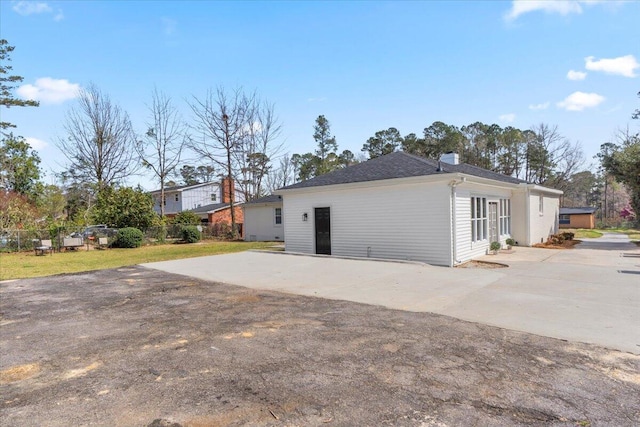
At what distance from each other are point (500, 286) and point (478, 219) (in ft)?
17.8

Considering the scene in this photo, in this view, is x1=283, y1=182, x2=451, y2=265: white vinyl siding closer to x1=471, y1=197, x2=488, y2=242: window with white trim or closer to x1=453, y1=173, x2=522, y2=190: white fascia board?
x1=453, y1=173, x2=522, y2=190: white fascia board

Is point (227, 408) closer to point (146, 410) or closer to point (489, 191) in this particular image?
point (146, 410)

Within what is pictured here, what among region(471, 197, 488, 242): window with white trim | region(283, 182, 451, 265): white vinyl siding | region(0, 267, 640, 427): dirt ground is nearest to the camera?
region(0, 267, 640, 427): dirt ground

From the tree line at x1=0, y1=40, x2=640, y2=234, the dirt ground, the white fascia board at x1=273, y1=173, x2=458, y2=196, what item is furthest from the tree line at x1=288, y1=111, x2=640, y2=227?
the dirt ground

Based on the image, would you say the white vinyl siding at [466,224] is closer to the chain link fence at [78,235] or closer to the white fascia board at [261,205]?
the white fascia board at [261,205]

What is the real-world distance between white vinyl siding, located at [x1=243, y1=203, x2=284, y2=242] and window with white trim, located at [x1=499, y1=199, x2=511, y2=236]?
13405 mm

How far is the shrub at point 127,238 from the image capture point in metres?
20.4

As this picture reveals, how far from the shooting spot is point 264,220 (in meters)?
24.3

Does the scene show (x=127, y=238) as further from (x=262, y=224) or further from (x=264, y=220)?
(x=264, y=220)

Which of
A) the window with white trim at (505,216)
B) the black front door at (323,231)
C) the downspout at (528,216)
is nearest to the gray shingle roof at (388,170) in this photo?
the downspout at (528,216)

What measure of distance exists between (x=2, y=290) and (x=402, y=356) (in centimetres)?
996

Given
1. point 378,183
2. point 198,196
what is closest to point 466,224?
point 378,183

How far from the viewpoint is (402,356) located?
12.4ft

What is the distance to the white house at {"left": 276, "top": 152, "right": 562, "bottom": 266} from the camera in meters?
10.6
